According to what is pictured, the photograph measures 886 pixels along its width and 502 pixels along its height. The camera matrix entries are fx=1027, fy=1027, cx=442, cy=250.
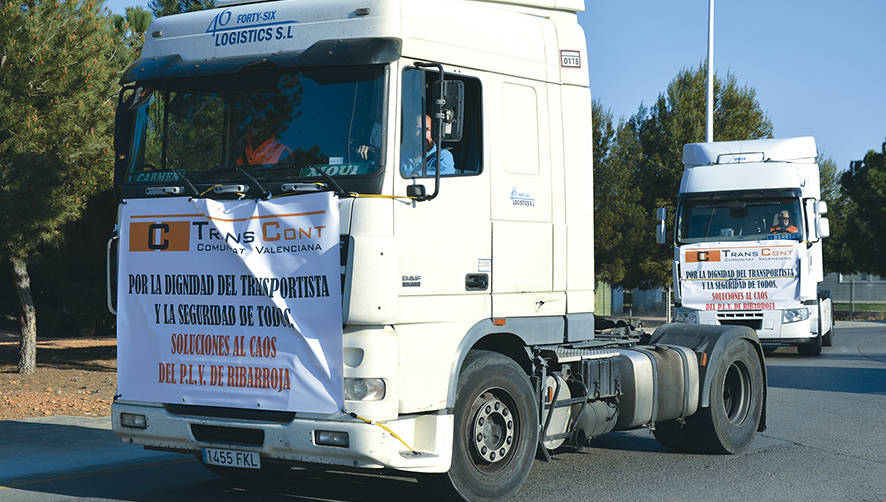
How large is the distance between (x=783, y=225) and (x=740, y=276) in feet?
3.91

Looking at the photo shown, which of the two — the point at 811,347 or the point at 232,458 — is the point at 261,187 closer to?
the point at 232,458

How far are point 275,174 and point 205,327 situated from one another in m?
1.14

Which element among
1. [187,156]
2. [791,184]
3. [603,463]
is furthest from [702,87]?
[187,156]

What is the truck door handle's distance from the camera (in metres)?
7.05

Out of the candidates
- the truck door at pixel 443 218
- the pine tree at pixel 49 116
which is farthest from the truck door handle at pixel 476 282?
the pine tree at pixel 49 116

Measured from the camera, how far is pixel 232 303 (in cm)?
680

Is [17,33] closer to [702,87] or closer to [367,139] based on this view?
[367,139]

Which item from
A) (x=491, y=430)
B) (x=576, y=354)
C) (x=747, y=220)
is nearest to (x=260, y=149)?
(x=491, y=430)

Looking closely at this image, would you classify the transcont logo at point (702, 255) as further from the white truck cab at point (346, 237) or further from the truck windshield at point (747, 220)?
the white truck cab at point (346, 237)

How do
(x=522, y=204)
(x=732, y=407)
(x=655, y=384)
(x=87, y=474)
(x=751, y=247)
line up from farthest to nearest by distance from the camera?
(x=751, y=247) → (x=732, y=407) → (x=655, y=384) → (x=87, y=474) → (x=522, y=204)

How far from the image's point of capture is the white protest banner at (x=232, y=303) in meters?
6.46

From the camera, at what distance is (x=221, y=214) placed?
22.2 ft

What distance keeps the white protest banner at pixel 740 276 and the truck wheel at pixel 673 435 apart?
9.04 m

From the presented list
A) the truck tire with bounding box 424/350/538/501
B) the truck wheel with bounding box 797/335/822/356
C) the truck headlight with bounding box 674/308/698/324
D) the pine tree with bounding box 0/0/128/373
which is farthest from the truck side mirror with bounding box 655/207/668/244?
the truck tire with bounding box 424/350/538/501
